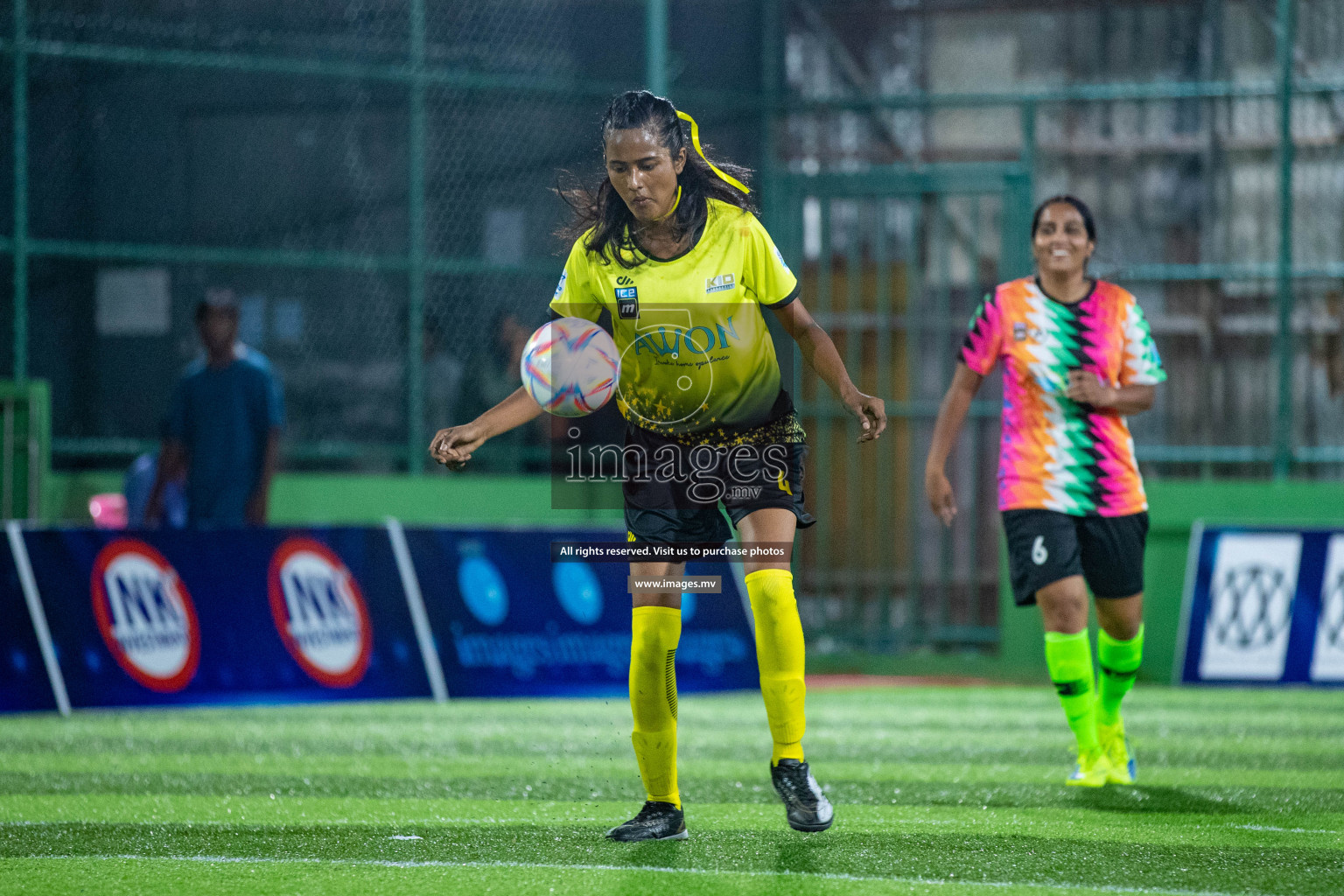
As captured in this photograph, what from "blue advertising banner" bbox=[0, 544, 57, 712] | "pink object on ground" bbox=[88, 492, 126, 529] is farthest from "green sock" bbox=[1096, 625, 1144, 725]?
"pink object on ground" bbox=[88, 492, 126, 529]

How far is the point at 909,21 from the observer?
13680 mm

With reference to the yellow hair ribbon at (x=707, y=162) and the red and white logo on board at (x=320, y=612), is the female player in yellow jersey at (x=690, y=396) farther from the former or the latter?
the red and white logo on board at (x=320, y=612)

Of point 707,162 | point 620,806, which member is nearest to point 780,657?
point 620,806

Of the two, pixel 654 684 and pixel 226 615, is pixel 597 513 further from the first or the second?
pixel 654 684

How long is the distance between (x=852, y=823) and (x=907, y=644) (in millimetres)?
8117

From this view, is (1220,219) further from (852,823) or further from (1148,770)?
(852,823)

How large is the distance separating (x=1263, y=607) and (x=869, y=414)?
7.32 m

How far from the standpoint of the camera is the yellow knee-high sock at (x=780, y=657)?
4.53m

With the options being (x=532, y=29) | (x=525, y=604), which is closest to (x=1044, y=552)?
(x=525, y=604)

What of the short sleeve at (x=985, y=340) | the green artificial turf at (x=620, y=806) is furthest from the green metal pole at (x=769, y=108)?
the short sleeve at (x=985, y=340)

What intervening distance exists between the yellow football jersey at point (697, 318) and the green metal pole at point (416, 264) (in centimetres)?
731

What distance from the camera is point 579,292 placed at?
15.4ft

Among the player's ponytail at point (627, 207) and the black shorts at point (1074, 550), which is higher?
the player's ponytail at point (627, 207)

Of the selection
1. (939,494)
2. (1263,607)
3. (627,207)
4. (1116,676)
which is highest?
(627,207)
